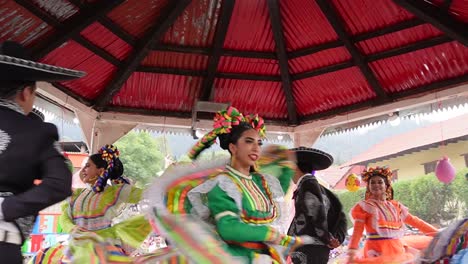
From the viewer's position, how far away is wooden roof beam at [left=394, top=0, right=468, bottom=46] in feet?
18.8

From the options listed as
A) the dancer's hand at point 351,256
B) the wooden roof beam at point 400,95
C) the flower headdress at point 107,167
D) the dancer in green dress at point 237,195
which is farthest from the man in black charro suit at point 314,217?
the wooden roof beam at point 400,95

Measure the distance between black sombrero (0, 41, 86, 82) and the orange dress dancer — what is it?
3908mm

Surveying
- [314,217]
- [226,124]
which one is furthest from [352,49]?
[226,124]

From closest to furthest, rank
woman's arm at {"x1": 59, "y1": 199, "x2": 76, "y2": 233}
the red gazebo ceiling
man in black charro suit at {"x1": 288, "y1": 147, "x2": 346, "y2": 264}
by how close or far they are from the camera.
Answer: man in black charro suit at {"x1": 288, "y1": 147, "x2": 346, "y2": 264} < woman's arm at {"x1": 59, "y1": 199, "x2": 76, "y2": 233} < the red gazebo ceiling

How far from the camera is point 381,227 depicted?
542cm

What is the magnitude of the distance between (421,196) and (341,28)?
16985mm

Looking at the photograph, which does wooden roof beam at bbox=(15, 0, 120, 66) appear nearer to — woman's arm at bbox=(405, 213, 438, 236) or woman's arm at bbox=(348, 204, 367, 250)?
woman's arm at bbox=(348, 204, 367, 250)

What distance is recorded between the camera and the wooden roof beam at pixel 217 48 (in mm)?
6420

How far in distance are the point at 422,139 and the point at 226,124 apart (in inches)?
949

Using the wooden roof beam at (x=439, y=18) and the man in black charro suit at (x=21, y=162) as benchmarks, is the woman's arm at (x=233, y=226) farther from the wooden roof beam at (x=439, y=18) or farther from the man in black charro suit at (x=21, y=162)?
the wooden roof beam at (x=439, y=18)

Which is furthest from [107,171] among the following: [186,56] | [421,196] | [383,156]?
[383,156]

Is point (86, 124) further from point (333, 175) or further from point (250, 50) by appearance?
point (333, 175)

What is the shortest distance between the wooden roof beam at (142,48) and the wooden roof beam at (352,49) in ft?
5.96

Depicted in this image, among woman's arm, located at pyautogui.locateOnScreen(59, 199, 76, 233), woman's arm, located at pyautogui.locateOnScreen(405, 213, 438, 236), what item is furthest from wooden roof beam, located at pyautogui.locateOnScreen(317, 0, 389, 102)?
woman's arm, located at pyautogui.locateOnScreen(59, 199, 76, 233)
